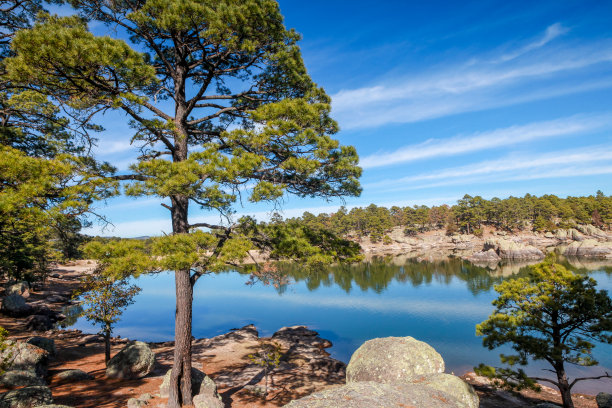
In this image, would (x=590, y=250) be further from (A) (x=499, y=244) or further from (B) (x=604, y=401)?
(B) (x=604, y=401)

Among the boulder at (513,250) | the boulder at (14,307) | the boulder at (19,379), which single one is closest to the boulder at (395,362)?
the boulder at (19,379)

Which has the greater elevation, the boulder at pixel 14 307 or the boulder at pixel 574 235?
the boulder at pixel 574 235

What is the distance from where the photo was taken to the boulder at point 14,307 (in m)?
20.9

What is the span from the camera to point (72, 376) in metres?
10.5

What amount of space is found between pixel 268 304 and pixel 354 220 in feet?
180

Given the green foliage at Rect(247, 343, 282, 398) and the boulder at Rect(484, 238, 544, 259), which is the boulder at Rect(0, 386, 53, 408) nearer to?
the green foliage at Rect(247, 343, 282, 398)

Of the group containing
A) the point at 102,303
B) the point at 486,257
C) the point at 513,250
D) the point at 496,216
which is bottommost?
the point at 486,257

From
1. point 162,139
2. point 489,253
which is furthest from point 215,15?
point 489,253

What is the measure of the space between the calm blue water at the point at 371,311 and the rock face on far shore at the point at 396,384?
369cm

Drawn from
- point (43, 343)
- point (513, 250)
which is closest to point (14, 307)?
point (43, 343)

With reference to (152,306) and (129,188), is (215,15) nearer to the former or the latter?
(129,188)

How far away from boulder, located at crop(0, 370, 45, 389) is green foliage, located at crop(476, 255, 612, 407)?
46.3ft

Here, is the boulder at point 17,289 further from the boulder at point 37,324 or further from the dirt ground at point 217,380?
the boulder at point 37,324

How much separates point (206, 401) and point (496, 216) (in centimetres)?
9781
